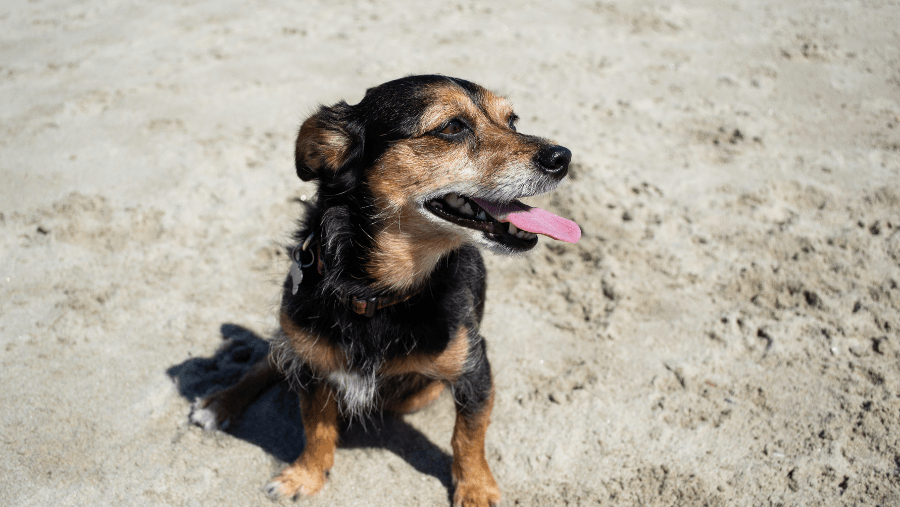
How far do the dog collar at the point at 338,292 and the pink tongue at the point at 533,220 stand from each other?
51 centimetres

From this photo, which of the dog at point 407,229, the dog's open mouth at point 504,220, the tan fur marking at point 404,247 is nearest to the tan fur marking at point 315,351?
the dog at point 407,229

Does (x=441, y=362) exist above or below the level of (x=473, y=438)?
above

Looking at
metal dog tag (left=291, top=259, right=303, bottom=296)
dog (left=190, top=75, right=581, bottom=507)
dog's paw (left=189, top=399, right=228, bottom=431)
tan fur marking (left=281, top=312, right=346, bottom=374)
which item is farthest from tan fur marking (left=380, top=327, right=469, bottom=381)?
dog's paw (left=189, top=399, right=228, bottom=431)

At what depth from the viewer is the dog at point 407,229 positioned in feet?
8.60

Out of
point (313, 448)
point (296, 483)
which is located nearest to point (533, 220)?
point (313, 448)

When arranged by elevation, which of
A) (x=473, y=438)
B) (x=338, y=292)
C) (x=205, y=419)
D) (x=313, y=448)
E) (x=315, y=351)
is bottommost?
(x=205, y=419)

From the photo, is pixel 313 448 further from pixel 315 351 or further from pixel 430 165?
pixel 430 165

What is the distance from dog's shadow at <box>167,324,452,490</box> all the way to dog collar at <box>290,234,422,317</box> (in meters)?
0.82

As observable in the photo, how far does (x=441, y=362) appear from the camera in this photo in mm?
2738

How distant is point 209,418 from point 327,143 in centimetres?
169

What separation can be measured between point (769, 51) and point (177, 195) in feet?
21.6

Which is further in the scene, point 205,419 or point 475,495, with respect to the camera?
point 205,419

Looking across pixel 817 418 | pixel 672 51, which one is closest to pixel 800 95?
pixel 672 51

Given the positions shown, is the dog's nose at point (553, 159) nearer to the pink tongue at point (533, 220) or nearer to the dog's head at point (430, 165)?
the dog's head at point (430, 165)
